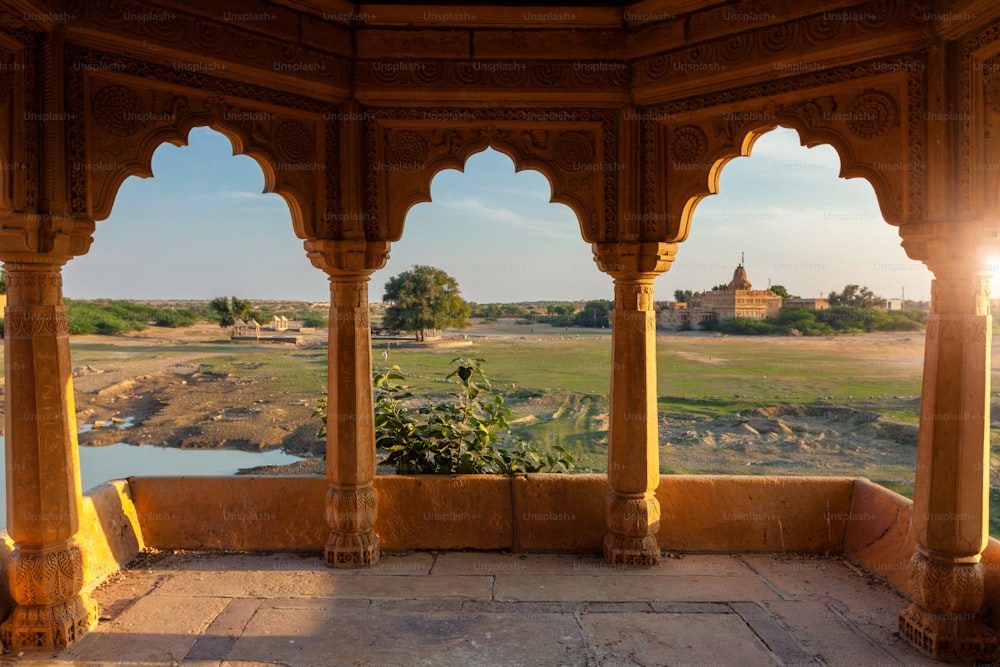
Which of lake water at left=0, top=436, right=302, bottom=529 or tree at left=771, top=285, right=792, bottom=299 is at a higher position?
tree at left=771, top=285, right=792, bottom=299

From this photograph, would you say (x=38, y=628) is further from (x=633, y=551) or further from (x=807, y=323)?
(x=807, y=323)

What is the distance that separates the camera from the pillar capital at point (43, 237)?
355cm

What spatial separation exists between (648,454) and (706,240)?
31367mm

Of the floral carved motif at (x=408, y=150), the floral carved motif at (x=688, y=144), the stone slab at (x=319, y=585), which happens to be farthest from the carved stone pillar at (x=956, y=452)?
the floral carved motif at (x=408, y=150)

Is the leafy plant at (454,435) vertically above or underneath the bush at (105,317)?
underneath

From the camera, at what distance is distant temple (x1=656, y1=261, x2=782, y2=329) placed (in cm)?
2458

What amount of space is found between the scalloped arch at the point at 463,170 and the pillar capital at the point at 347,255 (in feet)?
0.53

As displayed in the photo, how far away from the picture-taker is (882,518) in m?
4.89

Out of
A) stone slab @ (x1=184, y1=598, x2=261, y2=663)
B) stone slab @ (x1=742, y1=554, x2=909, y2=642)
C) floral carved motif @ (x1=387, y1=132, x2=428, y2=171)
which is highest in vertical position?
floral carved motif @ (x1=387, y1=132, x2=428, y2=171)

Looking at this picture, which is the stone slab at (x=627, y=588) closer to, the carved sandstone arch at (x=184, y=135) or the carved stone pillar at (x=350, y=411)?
the carved stone pillar at (x=350, y=411)

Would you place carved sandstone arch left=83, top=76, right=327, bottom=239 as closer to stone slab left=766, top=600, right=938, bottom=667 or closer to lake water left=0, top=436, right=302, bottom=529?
stone slab left=766, top=600, right=938, bottom=667

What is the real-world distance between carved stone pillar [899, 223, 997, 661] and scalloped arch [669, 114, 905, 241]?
313mm

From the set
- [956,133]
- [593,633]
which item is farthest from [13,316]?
[956,133]

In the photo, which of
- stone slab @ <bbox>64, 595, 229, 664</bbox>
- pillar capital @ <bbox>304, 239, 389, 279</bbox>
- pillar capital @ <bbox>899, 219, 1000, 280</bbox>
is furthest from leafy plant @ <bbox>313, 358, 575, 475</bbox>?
pillar capital @ <bbox>899, 219, 1000, 280</bbox>
